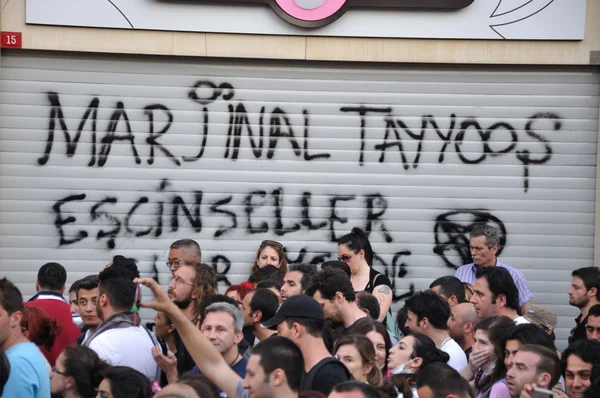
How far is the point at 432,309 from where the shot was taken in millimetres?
7484

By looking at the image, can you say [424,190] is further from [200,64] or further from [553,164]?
[200,64]

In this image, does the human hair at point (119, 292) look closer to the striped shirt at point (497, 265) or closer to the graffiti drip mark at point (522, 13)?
the striped shirt at point (497, 265)

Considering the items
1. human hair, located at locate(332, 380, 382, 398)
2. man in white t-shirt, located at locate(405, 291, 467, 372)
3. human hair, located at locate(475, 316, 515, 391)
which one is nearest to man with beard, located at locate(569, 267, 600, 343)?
man in white t-shirt, located at locate(405, 291, 467, 372)

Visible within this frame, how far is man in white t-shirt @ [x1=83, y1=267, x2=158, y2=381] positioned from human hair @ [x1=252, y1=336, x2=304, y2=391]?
182cm

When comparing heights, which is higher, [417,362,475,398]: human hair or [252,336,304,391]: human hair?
[252,336,304,391]: human hair

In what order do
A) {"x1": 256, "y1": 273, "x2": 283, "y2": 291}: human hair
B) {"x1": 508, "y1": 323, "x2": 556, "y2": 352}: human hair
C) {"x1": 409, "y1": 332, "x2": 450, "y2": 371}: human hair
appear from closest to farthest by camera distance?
1. {"x1": 508, "y1": 323, "x2": 556, "y2": 352}: human hair
2. {"x1": 409, "y1": 332, "x2": 450, "y2": 371}: human hair
3. {"x1": 256, "y1": 273, "x2": 283, "y2": 291}: human hair

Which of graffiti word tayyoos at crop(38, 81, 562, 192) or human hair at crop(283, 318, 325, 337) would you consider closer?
human hair at crop(283, 318, 325, 337)

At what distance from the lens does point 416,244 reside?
11.8 metres

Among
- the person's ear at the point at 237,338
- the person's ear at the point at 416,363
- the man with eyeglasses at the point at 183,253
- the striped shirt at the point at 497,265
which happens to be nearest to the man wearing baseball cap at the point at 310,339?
the person's ear at the point at 237,338

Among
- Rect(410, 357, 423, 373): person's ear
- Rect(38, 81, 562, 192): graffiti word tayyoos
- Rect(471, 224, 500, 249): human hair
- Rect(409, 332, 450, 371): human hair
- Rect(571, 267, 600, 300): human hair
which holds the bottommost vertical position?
Rect(410, 357, 423, 373): person's ear

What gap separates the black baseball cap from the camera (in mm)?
5598

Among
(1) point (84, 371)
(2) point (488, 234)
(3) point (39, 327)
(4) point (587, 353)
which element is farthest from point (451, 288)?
(1) point (84, 371)

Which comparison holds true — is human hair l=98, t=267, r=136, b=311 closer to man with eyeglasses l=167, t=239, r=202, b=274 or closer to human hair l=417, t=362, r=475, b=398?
human hair l=417, t=362, r=475, b=398

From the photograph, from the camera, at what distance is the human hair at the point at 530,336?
6.26 m
